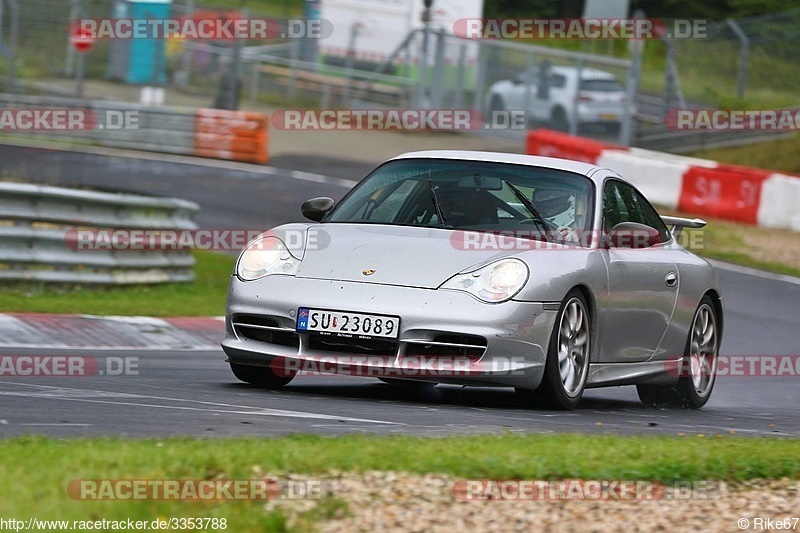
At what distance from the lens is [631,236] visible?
8539 mm

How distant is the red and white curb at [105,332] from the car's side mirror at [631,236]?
3784 millimetres

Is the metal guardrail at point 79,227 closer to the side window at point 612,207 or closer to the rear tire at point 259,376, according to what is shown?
the rear tire at point 259,376

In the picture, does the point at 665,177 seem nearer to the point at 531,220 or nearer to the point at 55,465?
the point at 531,220

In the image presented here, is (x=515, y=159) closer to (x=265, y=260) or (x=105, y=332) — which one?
(x=265, y=260)

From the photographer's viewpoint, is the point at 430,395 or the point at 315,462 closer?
the point at 315,462

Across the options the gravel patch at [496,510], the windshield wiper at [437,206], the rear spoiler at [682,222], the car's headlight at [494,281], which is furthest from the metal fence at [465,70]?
the gravel patch at [496,510]

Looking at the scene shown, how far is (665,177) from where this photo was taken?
73.3 ft

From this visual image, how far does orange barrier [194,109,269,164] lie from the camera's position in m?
25.9

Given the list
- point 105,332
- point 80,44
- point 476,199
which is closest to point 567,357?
point 476,199

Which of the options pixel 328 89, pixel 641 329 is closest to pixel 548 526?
pixel 641 329

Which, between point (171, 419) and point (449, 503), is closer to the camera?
point (449, 503)

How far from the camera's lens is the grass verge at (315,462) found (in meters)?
4.27

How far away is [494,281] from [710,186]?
14.9 metres

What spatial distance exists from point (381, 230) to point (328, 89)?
25.4 meters
